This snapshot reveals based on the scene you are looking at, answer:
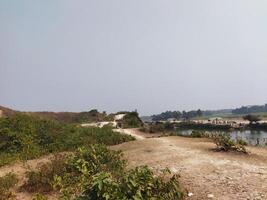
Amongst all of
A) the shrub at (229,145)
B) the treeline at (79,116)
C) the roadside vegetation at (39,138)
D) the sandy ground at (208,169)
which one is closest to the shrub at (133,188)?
the sandy ground at (208,169)

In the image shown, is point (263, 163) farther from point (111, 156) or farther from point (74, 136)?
point (74, 136)

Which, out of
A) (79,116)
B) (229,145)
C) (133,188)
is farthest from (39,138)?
(79,116)

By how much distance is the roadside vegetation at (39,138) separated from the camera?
69.8 ft

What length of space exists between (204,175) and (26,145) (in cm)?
1310

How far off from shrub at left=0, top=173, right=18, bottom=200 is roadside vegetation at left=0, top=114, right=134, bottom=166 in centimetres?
425

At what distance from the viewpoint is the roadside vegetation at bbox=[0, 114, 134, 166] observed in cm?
2127

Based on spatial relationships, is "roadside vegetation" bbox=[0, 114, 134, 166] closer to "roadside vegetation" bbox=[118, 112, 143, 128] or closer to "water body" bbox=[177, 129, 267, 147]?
"water body" bbox=[177, 129, 267, 147]

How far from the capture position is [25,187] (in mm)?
13422

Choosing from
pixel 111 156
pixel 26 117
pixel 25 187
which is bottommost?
pixel 25 187

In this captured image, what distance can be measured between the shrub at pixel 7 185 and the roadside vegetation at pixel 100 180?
56cm

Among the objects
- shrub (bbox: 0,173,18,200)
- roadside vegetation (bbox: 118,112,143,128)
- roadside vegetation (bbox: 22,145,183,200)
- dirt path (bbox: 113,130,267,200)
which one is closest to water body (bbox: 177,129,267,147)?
dirt path (bbox: 113,130,267,200)

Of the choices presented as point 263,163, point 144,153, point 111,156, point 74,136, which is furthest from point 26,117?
point 263,163

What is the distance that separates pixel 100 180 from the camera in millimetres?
8750

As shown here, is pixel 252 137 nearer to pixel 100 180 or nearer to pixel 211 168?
pixel 211 168
